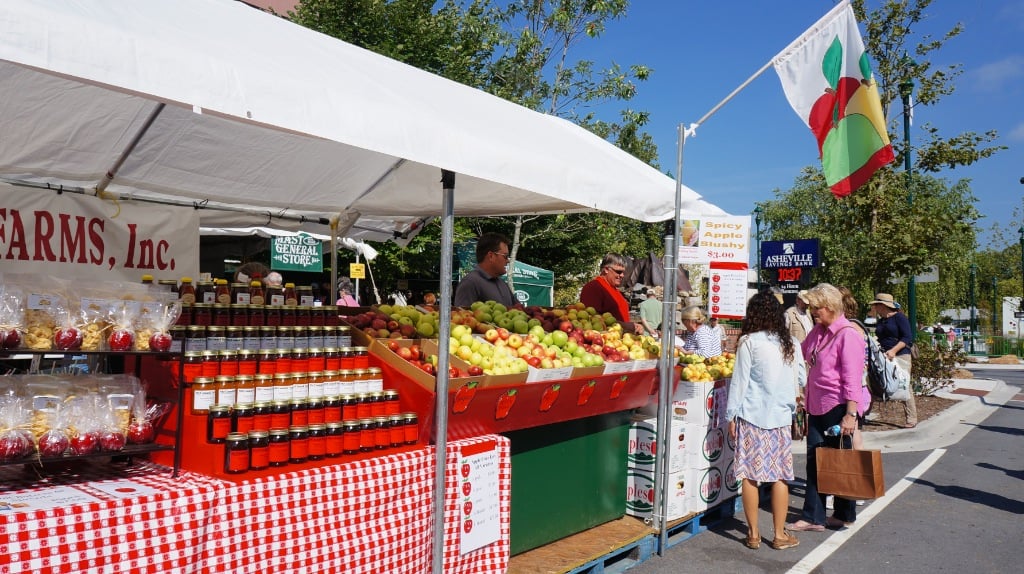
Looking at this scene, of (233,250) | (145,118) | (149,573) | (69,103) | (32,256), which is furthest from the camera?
(233,250)

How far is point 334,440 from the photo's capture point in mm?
3441

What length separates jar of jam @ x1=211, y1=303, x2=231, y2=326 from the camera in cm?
373

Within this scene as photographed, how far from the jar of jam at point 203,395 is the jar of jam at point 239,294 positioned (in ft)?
2.42

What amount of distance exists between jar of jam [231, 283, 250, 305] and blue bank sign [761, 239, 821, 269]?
12.4m

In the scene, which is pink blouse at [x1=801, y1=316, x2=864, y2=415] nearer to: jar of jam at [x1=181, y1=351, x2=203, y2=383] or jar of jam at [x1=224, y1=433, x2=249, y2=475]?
jar of jam at [x1=224, y1=433, x2=249, y2=475]

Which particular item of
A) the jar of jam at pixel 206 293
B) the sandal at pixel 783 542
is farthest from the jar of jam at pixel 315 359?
the sandal at pixel 783 542

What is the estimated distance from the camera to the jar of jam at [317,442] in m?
3.35

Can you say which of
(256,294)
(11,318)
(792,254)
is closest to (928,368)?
(792,254)

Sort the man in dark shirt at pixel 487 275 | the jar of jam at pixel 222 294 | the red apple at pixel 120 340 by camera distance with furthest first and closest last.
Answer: the man in dark shirt at pixel 487 275 → the jar of jam at pixel 222 294 → the red apple at pixel 120 340

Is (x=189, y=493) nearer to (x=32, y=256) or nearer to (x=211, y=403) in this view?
(x=211, y=403)

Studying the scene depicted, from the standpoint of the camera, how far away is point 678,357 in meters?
6.26

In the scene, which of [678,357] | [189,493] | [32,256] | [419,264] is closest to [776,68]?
[678,357]

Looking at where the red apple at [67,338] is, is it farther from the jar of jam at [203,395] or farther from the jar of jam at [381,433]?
the jar of jam at [381,433]

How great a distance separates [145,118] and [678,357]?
175 inches
